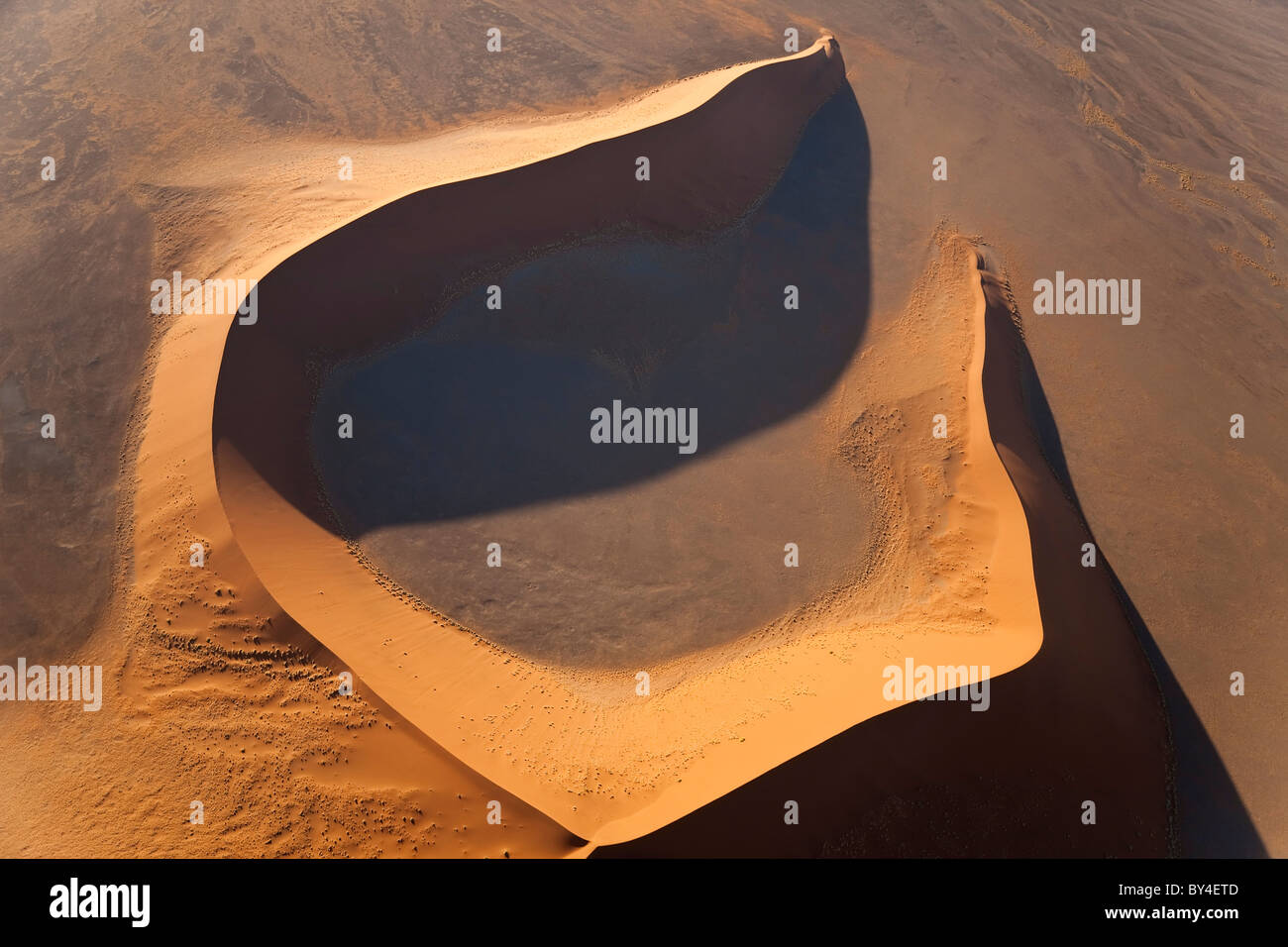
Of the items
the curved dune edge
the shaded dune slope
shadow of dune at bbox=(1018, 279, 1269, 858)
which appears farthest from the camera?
shadow of dune at bbox=(1018, 279, 1269, 858)

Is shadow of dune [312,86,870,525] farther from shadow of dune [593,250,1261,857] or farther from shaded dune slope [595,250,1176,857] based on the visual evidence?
shaded dune slope [595,250,1176,857]

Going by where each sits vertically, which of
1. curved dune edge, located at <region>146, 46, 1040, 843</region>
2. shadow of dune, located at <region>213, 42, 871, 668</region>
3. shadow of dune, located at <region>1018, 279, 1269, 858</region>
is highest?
shadow of dune, located at <region>213, 42, 871, 668</region>

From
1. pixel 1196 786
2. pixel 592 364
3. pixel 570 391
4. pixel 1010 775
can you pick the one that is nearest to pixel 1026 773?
pixel 1010 775

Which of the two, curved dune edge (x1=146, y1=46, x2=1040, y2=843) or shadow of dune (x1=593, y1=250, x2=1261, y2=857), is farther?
curved dune edge (x1=146, y1=46, x2=1040, y2=843)

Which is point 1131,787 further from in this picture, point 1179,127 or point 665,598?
point 1179,127

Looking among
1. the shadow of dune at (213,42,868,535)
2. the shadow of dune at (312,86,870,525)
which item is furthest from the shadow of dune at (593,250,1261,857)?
the shadow of dune at (213,42,868,535)

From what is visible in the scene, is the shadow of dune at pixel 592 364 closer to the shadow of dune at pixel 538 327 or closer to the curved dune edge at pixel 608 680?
the shadow of dune at pixel 538 327
